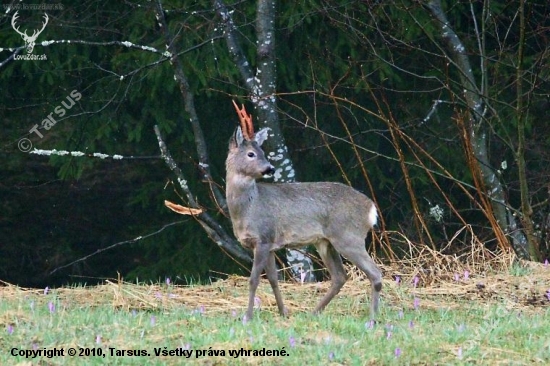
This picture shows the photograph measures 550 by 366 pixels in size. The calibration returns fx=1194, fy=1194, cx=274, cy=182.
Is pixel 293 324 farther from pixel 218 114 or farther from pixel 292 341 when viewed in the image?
pixel 218 114

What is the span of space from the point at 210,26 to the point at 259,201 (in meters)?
4.77

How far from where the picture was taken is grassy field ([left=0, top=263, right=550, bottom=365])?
664cm

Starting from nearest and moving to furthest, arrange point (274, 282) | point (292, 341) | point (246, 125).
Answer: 1. point (292, 341)
2. point (274, 282)
3. point (246, 125)

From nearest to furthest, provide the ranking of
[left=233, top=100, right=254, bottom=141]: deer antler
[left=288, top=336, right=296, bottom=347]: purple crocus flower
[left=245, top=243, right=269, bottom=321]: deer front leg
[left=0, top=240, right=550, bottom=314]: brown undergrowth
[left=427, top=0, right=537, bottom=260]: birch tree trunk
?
[left=288, top=336, right=296, bottom=347]: purple crocus flower
[left=245, top=243, right=269, bottom=321]: deer front leg
[left=0, top=240, right=550, bottom=314]: brown undergrowth
[left=233, top=100, right=254, bottom=141]: deer antler
[left=427, top=0, right=537, bottom=260]: birch tree trunk

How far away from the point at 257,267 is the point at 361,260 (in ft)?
2.59

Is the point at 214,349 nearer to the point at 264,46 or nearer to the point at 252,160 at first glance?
the point at 252,160

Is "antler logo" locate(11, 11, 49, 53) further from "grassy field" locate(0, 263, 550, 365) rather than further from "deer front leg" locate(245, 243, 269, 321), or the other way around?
"deer front leg" locate(245, 243, 269, 321)

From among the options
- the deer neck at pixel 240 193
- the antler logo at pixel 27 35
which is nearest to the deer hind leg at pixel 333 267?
the deer neck at pixel 240 193

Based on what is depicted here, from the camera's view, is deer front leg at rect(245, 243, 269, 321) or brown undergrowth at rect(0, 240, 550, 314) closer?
deer front leg at rect(245, 243, 269, 321)

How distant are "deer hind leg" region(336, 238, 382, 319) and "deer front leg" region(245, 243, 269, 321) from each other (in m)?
0.57

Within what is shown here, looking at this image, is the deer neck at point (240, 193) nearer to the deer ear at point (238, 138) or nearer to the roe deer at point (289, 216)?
the roe deer at point (289, 216)

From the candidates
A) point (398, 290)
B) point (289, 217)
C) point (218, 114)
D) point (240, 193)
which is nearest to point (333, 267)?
point (289, 217)

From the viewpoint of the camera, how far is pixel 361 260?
8.59m

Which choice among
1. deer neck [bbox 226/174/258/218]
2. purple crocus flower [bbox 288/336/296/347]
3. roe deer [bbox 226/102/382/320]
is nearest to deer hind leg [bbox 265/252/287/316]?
roe deer [bbox 226/102/382/320]
